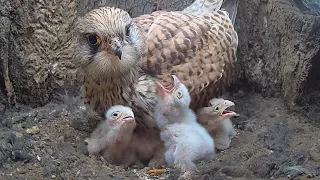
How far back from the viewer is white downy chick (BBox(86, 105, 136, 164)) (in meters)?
3.23

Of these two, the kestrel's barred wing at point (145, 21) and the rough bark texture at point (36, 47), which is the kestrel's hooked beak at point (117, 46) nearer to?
the kestrel's barred wing at point (145, 21)

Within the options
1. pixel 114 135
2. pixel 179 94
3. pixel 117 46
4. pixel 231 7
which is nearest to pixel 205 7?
pixel 231 7

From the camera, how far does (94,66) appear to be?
3.33 m

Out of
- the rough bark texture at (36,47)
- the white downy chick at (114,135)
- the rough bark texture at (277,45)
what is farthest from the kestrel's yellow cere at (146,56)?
the rough bark texture at (36,47)

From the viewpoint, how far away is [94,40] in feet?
10.7

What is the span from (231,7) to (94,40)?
106 centimetres

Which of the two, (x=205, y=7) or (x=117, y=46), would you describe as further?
(x=205, y=7)


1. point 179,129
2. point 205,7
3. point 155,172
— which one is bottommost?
point 155,172

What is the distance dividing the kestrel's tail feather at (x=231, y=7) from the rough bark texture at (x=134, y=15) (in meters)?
0.08

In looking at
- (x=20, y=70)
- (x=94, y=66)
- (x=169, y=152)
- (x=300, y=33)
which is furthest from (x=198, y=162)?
(x=20, y=70)

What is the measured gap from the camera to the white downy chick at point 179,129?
3.14 metres

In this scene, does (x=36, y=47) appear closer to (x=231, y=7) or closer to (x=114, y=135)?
(x=114, y=135)

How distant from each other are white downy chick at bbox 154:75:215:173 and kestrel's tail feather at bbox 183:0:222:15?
78 cm

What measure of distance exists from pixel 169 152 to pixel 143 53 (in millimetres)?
548
